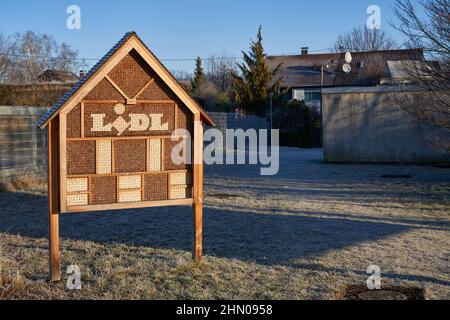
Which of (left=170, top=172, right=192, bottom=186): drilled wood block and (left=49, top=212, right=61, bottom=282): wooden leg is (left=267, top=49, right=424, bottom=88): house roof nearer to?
(left=170, top=172, right=192, bottom=186): drilled wood block

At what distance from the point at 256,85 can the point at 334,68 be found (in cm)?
1157

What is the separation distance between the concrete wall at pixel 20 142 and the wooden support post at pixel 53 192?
9039 millimetres

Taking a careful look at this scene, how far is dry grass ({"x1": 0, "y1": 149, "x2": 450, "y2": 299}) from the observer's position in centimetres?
641

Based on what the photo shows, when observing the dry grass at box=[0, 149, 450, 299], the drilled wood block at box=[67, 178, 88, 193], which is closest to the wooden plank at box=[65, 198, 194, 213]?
the drilled wood block at box=[67, 178, 88, 193]

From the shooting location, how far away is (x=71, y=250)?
8297 millimetres

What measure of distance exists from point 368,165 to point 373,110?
2.26 m

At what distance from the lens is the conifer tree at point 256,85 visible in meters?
43.9

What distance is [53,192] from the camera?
6.83m

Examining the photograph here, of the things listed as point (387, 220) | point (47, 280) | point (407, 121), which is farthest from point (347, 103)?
point (47, 280)

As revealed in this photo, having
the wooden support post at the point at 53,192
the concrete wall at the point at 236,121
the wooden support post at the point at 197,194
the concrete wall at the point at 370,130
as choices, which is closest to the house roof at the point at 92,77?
the wooden support post at the point at 53,192

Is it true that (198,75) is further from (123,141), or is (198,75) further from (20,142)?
(123,141)

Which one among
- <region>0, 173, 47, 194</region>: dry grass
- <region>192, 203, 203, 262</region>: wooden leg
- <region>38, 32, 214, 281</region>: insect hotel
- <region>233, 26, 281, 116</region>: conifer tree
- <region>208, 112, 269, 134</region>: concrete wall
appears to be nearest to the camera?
<region>38, 32, 214, 281</region>: insect hotel

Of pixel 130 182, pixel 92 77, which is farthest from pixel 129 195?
pixel 92 77

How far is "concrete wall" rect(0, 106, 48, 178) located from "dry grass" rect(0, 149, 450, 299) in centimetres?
168
